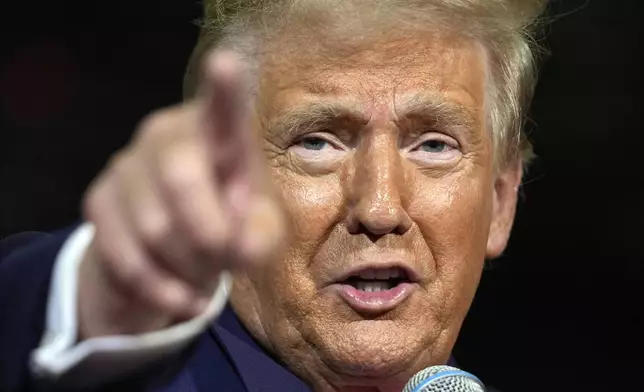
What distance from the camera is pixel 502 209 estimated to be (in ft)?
6.72

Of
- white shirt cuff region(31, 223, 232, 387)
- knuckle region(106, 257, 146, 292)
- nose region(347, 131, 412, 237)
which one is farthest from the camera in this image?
nose region(347, 131, 412, 237)

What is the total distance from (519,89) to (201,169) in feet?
4.00

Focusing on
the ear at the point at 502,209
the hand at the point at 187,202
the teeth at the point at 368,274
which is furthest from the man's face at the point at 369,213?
the hand at the point at 187,202

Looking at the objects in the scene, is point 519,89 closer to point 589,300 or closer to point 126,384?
point 126,384

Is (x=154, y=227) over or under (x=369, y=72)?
over

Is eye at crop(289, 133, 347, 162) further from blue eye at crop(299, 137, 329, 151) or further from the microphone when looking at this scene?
the microphone

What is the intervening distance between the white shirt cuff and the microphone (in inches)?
16.2

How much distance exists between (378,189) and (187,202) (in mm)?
819

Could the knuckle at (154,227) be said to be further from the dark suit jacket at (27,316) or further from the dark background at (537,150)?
A: the dark background at (537,150)

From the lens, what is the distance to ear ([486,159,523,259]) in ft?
6.64

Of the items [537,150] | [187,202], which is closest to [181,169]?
[187,202]

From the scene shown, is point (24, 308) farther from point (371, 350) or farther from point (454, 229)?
point (454, 229)

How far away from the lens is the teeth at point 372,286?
171cm

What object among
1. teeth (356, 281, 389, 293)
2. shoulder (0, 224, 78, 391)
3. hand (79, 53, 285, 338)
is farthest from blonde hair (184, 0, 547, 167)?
hand (79, 53, 285, 338)
